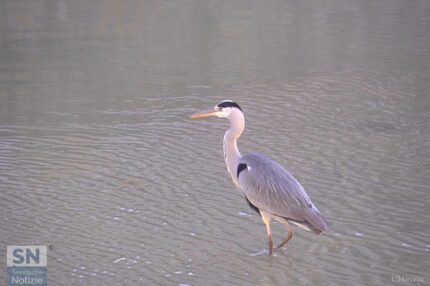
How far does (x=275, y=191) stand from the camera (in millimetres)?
5559

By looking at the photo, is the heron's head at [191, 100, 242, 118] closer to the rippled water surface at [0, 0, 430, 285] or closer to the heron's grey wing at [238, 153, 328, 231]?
the heron's grey wing at [238, 153, 328, 231]

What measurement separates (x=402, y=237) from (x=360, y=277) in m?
0.88

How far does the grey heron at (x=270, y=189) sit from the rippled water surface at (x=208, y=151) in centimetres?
40

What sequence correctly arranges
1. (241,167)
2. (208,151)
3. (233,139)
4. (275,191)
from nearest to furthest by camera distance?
(275,191) < (241,167) < (233,139) < (208,151)

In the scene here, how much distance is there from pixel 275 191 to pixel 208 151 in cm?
308

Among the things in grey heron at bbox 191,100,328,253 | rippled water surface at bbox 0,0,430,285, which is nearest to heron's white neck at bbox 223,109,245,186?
grey heron at bbox 191,100,328,253

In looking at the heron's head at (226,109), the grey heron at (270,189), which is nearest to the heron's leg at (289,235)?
the grey heron at (270,189)

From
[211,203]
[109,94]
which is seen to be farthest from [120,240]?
[109,94]

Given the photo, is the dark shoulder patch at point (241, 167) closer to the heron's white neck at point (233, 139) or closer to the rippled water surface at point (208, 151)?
the heron's white neck at point (233, 139)

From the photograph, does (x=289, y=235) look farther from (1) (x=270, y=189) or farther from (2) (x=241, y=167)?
(2) (x=241, y=167)

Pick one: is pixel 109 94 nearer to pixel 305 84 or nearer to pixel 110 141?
pixel 110 141

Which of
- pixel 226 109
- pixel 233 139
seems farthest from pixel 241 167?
pixel 226 109

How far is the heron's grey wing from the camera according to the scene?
5348 millimetres

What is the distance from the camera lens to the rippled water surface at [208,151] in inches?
222
